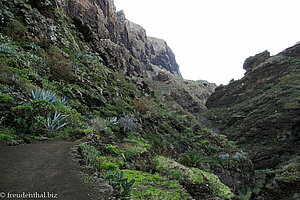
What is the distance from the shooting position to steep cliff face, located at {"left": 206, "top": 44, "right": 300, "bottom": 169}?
1714 centimetres

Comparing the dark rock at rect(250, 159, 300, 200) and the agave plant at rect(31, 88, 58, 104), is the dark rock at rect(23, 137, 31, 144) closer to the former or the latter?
the agave plant at rect(31, 88, 58, 104)

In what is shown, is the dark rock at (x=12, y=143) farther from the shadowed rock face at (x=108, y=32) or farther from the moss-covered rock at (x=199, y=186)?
the shadowed rock face at (x=108, y=32)

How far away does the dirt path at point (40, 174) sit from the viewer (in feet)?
6.77

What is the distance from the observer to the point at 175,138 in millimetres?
12391

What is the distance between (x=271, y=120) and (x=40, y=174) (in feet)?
80.2

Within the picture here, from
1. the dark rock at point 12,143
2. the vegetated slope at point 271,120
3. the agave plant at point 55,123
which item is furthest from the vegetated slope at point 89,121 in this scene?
the vegetated slope at point 271,120

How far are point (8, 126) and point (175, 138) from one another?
10.5 meters

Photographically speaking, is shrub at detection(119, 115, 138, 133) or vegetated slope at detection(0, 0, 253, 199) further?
shrub at detection(119, 115, 138, 133)

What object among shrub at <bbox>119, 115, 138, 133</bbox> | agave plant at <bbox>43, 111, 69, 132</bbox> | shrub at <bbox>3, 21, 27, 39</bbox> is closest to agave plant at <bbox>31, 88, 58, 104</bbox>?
agave plant at <bbox>43, 111, 69, 132</bbox>

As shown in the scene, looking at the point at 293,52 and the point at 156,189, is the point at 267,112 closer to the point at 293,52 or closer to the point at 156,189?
the point at 293,52

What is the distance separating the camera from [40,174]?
8.18 feet

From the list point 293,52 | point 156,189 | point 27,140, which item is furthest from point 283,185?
point 293,52

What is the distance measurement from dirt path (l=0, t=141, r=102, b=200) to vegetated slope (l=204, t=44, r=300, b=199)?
8347 millimetres

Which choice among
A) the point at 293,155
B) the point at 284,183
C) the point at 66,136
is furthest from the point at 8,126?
the point at 293,155
